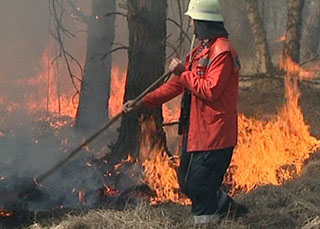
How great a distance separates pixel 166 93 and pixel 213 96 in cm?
75

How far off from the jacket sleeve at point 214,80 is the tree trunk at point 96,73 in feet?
17.2

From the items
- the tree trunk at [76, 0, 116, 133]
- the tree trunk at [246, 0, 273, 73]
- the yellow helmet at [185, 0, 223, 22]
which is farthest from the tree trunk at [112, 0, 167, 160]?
the tree trunk at [246, 0, 273, 73]

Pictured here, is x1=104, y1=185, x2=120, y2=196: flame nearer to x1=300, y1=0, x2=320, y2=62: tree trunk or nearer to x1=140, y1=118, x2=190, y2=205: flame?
x1=140, y1=118, x2=190, y2=205: flame

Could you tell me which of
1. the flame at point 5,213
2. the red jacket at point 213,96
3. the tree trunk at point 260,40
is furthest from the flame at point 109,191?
the tree trunk at point 260,40

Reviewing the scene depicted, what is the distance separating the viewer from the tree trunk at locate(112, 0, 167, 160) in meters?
6.62

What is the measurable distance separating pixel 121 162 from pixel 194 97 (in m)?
2.54

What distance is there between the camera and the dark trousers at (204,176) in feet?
14.9

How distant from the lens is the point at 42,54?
16.7 meters

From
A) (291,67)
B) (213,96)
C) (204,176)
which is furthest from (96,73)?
(213,96)

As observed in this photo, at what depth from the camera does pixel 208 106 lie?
4.45m

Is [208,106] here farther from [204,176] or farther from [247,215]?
[247,215]

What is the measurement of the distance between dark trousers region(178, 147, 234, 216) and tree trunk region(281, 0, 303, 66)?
671 centimetres

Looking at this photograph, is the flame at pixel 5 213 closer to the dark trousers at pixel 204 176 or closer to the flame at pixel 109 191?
the flame at pixel 109 191

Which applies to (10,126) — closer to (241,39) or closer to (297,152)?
(297,152)
